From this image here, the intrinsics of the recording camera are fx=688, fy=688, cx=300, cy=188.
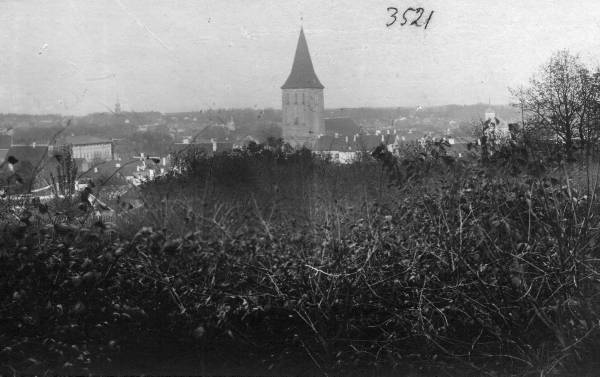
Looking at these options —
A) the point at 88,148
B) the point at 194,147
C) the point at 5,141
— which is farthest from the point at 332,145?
the point at 5,141

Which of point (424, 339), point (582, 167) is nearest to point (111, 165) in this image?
point (424, 339)

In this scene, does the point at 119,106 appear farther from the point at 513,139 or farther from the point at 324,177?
the point at 513,139

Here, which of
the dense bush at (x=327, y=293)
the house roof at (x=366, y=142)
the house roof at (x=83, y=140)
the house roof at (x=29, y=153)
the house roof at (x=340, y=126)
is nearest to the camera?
the dense bush at (x=327, y=293)

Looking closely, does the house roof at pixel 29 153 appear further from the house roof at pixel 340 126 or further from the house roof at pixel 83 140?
the house roof at pixel 340 126

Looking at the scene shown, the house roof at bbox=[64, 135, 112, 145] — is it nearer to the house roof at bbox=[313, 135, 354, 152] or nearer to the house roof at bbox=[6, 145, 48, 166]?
the house roof at bbox=[6, 145, 48, 166]

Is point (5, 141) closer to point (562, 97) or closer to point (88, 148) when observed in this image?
point (88, 148)

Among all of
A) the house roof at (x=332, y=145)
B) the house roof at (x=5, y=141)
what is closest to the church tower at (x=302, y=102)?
the house roof at (x=332, y=145)

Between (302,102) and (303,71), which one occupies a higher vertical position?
(303,71)
